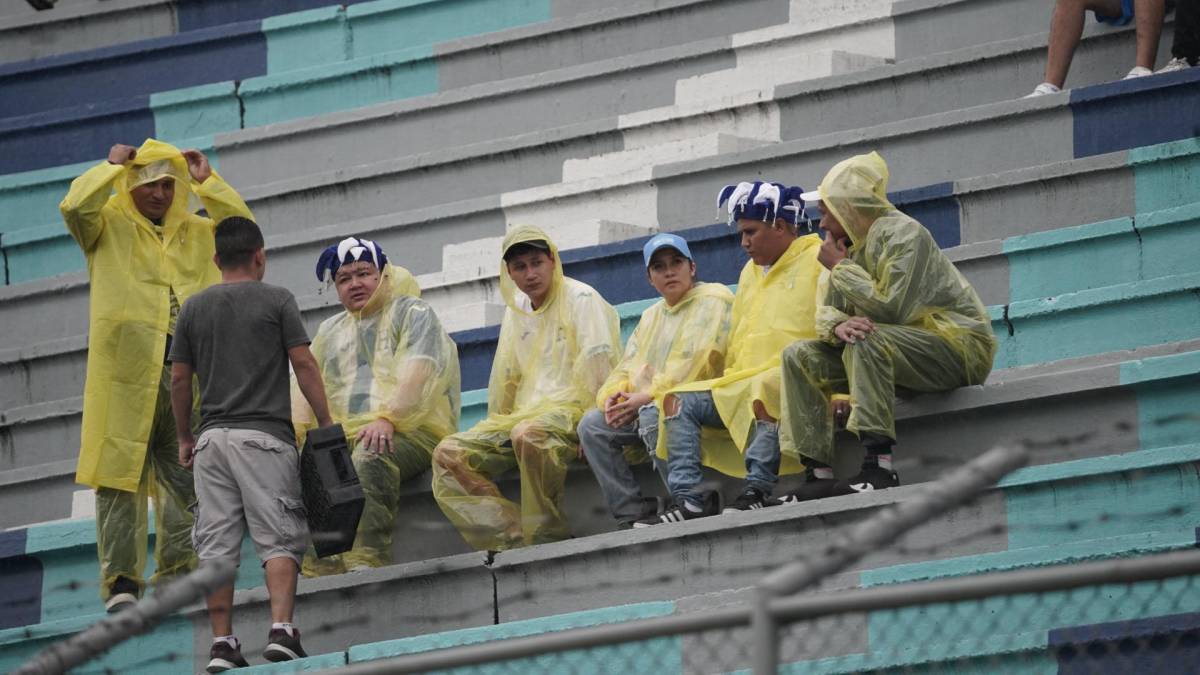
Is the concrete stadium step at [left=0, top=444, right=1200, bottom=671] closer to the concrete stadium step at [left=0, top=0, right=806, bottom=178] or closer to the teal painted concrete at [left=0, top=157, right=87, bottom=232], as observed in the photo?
the teal painted concrete at [left=0, top=157, right=87, bottom=232]

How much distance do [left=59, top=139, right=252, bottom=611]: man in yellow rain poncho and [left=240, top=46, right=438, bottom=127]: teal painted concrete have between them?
9.20 feet

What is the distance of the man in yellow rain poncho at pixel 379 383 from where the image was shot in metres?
6.55

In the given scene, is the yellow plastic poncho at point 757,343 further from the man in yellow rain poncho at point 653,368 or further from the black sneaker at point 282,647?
the black sneaker at point 282,647

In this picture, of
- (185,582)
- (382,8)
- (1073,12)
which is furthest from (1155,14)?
(185,582)

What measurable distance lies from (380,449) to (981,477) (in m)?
3.55

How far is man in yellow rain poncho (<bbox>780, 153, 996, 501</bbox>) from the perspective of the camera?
5.78 meters

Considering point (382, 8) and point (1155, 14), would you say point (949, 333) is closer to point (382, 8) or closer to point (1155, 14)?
point (1155, 14)

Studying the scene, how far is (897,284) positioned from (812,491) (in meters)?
0.65

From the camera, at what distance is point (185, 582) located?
Result: 143 inches

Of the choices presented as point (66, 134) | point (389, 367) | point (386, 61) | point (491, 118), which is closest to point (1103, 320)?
point (389, 367)

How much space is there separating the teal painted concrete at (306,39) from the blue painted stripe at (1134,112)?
4.21m

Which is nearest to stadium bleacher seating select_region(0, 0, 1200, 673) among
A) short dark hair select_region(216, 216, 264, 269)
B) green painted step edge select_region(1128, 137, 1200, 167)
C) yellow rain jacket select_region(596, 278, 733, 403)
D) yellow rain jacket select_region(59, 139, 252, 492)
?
green painted step edge select_region(1128, 137, 1200, 167)

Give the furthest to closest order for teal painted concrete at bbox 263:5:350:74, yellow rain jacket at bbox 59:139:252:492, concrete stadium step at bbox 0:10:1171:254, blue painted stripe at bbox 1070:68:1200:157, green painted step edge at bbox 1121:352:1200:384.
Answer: teal painted concrete at bbox 263:5:350:74, concrete stadium step at bbox 0:10:1171:254, blue painted stripe at bbox 1070:68:1200:157, yellow rain jacket at bbox 59:139:252:492, green painted step edge at bbox 1121:352:1200:384

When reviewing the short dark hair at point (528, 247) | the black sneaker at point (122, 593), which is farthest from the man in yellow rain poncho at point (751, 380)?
the black sneaker at point (122, 593)
